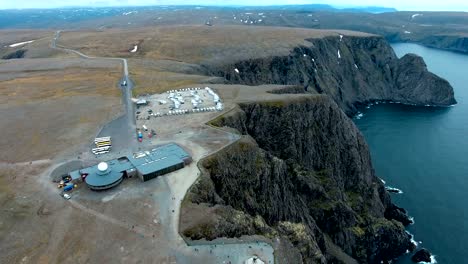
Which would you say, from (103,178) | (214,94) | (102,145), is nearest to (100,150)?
(102,145)

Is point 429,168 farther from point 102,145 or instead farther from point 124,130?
point 102,145

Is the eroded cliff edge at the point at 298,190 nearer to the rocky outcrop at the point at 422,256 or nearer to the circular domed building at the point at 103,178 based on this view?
the rocky outcrop at the point at 422,256

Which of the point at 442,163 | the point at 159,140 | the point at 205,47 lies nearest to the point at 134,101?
the point at 159,140

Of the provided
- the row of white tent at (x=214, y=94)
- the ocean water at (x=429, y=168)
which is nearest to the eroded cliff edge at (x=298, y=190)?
the ocean water at (x=429, y=168)

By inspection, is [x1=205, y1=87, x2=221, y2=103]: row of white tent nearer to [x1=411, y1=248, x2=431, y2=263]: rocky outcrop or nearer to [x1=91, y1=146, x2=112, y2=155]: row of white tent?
[x1=91, y1=146, x2=112, y2=155]: row of white tent

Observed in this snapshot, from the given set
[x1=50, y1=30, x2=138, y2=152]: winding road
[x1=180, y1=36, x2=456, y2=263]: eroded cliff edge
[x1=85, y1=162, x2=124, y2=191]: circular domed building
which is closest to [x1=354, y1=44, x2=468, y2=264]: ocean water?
[x1=180, y1=36, x2=456, y2=263]: eroded cliff edge
